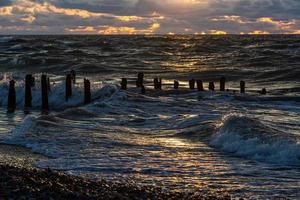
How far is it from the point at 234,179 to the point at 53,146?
5521 mm

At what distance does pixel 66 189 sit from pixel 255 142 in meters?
7.03

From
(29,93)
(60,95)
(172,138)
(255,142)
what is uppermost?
(29,93)

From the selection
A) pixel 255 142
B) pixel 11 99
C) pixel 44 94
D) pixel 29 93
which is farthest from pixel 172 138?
pixel 29 93

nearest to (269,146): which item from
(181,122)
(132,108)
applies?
(181,122)

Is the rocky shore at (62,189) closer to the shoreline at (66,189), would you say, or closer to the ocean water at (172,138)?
the shoreline at (66,189)

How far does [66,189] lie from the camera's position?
7.95 meters

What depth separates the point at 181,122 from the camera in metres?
18.2

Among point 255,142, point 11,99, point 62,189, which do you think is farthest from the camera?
point 11,99

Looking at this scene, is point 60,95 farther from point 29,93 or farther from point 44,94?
point 44,94

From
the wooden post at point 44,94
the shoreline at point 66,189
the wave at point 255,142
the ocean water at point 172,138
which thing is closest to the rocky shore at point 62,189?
the shoreline at point 66,189

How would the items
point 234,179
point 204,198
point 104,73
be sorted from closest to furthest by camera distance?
1. point 204,198
2. point 234,179
3. point 104,73

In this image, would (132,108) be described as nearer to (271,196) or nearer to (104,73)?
(271,196)

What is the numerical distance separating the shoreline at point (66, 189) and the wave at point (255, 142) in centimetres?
394

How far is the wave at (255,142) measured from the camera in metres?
12.4
